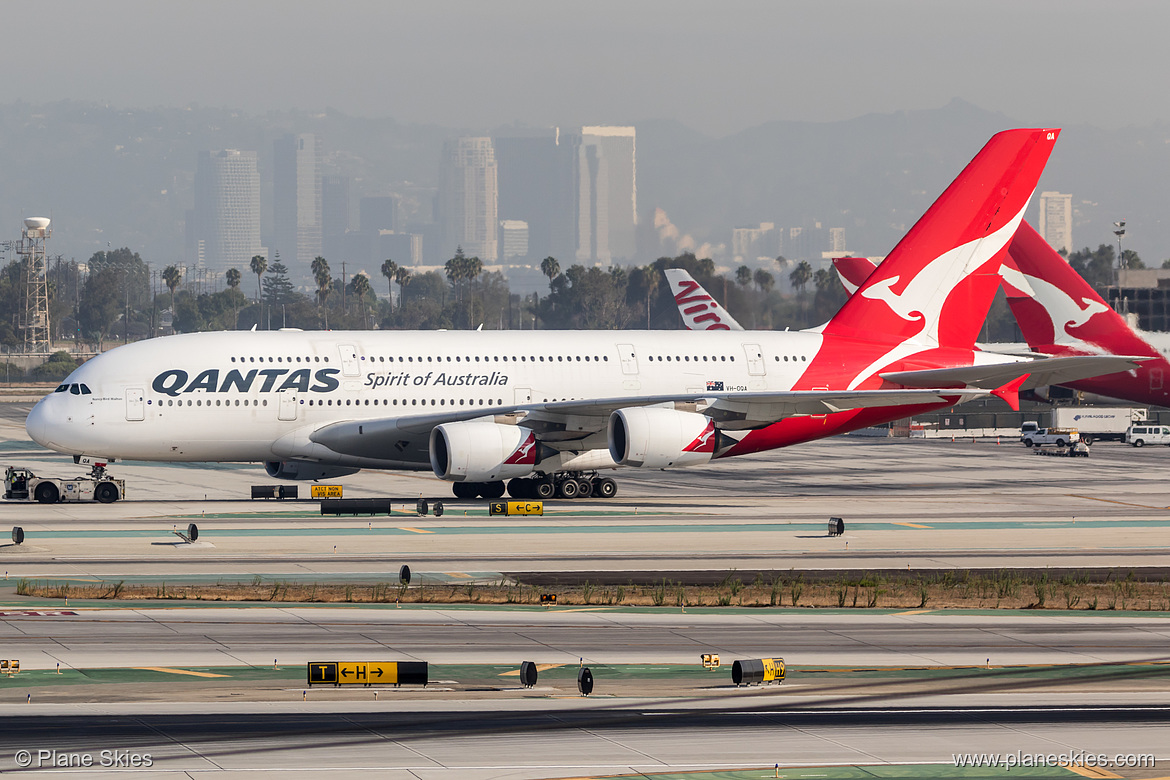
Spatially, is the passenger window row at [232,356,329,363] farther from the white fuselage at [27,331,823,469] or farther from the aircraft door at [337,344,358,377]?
the aircraft door at [337,344,358,377]

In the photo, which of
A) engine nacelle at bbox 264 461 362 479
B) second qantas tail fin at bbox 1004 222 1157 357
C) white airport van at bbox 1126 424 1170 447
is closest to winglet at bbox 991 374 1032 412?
second qantas tail fin at bbox 1004 222 1157 357

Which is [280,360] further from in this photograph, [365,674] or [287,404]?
[365,674]

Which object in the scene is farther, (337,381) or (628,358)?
(628,358)

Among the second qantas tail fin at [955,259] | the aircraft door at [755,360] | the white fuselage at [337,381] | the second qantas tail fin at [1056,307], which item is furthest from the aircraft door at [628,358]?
the second qantas tail fin at [1056,307]

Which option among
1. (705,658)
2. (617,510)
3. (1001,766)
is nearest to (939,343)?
(617,510)

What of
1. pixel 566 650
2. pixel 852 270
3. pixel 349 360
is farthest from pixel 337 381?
pixel 852 270

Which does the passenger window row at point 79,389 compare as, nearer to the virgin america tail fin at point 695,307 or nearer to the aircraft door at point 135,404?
the aircraft door at point 135,404

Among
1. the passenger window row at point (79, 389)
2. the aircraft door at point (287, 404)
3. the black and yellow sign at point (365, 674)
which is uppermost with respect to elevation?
the passenger window row at point (79, 389)
